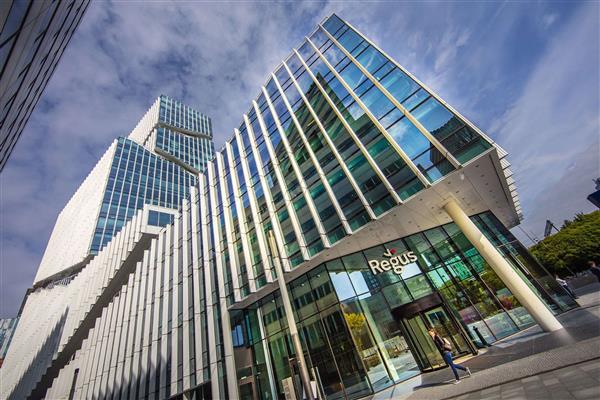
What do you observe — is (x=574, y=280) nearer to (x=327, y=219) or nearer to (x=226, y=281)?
(x=327, y=219)

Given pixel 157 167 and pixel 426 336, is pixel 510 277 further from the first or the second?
pixel 157 167

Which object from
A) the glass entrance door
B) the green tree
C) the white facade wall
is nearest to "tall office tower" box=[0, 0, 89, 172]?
the glass entrance door

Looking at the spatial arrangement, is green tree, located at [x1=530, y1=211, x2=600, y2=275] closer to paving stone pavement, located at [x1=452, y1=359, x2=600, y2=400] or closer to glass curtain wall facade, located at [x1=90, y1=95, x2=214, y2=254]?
paving stone pavement, located at [x1=452, y1=359, x2=600, y2=400]

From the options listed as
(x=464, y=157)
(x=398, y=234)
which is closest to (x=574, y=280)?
(x=398, y=234)

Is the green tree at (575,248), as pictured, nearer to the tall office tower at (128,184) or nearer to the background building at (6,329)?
the tall office tower at (128,184)

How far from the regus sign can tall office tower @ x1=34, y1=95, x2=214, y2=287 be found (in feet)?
161

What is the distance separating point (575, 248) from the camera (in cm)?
3406

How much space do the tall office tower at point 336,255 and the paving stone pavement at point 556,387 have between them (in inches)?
269

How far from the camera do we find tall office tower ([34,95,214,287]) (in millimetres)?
49531

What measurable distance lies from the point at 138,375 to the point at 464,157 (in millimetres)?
31872

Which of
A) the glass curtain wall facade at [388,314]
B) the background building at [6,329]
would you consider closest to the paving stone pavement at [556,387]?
the glass curtain wall facade at [388,314]

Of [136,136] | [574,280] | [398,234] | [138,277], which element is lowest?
[574,280]

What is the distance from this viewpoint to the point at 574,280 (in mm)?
27594

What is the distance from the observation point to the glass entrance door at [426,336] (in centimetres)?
1388
